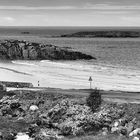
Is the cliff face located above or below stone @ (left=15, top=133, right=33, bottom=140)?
above

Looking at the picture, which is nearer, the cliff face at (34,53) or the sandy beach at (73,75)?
the sandy beach at (73,75)

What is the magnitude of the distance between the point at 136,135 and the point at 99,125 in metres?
4.11

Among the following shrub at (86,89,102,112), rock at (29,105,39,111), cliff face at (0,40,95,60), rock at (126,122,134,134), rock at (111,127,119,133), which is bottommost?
rock at (111,127,119,133)

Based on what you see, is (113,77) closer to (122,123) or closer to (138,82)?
(138,82)

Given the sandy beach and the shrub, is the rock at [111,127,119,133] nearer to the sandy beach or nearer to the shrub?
the shrub

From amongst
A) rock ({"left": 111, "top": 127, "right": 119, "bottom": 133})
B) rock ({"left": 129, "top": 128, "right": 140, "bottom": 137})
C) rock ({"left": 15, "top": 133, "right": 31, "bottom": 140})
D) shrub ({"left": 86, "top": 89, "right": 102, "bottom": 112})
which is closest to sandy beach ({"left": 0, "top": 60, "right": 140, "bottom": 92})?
shrub ({"left": 86, "top": 89, "right": 102, "bottom": 112})

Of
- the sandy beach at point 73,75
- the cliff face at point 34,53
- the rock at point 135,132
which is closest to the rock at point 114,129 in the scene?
the rock at point 135,132

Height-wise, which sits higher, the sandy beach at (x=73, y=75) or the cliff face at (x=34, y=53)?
the cliff face at (x=34, y=53)

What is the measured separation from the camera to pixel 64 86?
189ft

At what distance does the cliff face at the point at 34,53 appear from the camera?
99250 millimetres

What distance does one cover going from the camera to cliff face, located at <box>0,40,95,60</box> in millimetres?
99250

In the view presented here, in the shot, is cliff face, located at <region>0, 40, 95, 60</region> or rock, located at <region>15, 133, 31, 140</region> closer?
rock, located at <region>15, 133, 31, 140</region>

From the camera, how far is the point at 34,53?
99.3m

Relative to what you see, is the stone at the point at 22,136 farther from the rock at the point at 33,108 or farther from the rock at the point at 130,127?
the rock at the point at 130,127
